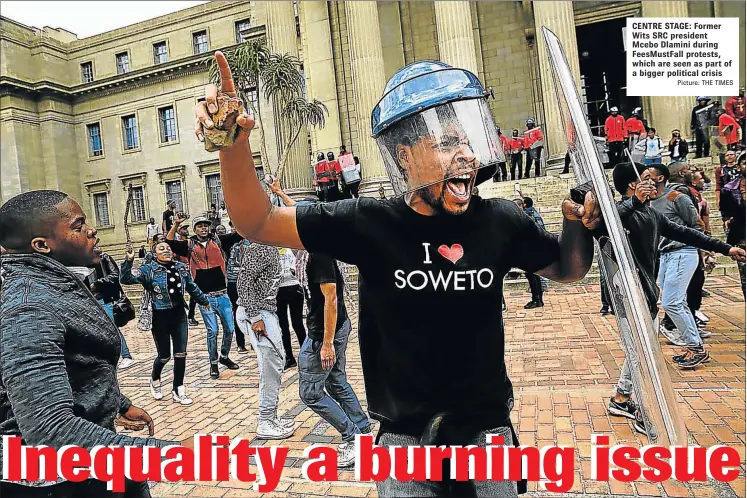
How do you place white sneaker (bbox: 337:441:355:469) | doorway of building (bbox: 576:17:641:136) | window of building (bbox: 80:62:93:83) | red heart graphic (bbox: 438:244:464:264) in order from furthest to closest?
window of building (bbox: 80:62:93:83) < doorway of building (bbox: 576:17:641:136) < white sneaker (bbox: 337:441:355:469) < red heart graphic (bbox: 438:244:464:264)

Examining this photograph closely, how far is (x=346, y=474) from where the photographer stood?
357 centimetres

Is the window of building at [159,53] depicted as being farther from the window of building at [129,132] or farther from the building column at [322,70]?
the building column at [322,70]

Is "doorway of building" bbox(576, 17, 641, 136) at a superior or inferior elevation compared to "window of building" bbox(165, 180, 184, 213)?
superior

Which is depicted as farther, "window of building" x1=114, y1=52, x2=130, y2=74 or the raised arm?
"window of building" x1=114, y1=52, x2=130, y2=74

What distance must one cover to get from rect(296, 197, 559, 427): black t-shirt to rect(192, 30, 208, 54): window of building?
36.4 metres

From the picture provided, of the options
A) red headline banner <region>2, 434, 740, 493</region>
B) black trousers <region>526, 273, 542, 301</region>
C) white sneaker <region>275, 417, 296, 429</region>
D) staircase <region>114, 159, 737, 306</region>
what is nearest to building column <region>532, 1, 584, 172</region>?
staircase <region>114, 159, 737, 306</region>

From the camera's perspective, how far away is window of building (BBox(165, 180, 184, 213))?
32.6 metres

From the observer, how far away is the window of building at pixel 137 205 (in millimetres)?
34062

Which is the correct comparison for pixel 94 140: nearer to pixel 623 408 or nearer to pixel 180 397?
pixel 180 397

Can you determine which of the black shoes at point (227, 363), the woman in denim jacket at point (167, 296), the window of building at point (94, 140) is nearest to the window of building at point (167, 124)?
the window of building at point (94, 140)

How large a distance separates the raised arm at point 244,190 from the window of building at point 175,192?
32.9m

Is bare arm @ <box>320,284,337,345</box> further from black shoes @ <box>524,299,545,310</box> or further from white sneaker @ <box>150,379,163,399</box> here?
black shoes @ <box>524,299,545,310</box>

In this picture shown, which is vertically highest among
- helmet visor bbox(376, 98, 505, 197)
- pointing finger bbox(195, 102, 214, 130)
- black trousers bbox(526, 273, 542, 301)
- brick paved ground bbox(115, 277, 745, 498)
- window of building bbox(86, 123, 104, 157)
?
window of building bbox(86, 123, 104, 157)

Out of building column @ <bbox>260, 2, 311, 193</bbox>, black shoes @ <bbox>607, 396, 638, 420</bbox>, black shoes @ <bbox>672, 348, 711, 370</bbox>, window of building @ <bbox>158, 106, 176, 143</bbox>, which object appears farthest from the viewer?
window of building @ <bbox>158, 106, 176, 143</bbox>
